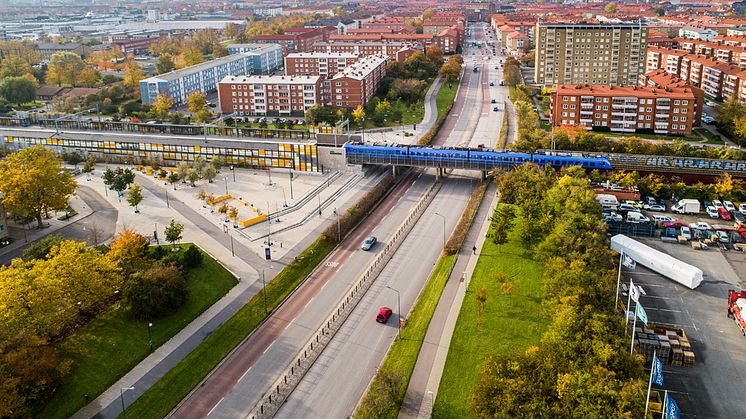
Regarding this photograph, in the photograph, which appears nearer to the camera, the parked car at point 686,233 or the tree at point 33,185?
the parked car at point 686,233

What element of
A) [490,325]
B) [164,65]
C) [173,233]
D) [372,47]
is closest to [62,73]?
Answer: [164,65]

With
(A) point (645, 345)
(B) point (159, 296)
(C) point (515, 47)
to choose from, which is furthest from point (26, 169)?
(C) point (515, 47)

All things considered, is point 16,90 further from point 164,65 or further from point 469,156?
point 469,156

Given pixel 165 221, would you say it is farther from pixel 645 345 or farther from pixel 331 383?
pixel 645 345

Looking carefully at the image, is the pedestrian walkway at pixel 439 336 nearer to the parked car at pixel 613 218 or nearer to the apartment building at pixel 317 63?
the parked car at pixel 613 218

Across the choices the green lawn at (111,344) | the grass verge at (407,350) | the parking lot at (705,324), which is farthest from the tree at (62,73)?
the parking lot at (705,324)
